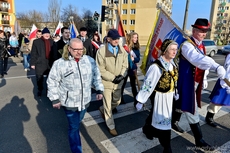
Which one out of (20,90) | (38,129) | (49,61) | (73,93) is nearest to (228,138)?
(73,93)

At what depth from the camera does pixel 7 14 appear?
49.7 meters

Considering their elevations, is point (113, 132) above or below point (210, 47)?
below

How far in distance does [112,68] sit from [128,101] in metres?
2.14

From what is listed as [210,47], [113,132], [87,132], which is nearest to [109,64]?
[113,132]

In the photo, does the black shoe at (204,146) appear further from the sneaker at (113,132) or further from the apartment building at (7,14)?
the apartment building at (7,14)

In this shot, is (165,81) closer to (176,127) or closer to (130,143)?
(130,143)

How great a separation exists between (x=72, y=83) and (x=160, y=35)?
6.43 ft

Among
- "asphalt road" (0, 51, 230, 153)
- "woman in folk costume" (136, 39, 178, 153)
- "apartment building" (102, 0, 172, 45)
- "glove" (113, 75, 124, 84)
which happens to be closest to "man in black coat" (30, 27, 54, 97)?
"asphalt road" (0, 51, 230, 153)

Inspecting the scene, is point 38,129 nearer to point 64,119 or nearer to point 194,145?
point 64,119

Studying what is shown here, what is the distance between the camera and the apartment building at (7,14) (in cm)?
4778

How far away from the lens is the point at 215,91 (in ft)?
12.8

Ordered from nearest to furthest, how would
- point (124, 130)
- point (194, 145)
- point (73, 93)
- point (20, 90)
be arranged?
1. point (73, 93)
2. point (194, 145)
3. point (124, 130)
4. point (20, 90)

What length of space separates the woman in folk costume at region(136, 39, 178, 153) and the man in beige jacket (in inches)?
37.4

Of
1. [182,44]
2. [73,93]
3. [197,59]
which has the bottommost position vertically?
[73,93]
